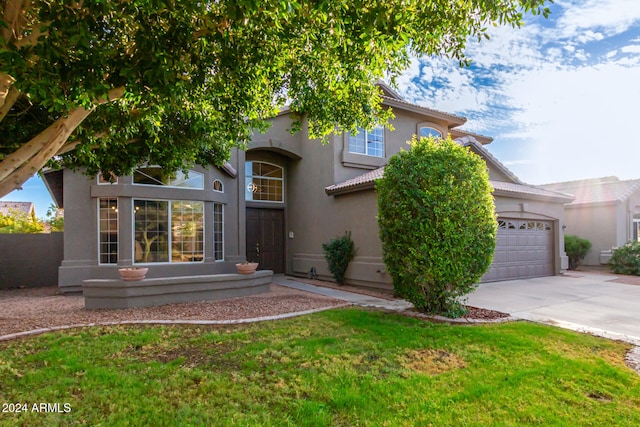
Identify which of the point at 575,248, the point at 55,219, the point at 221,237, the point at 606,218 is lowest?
the point at 575,248

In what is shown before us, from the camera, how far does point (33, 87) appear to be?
396 cm

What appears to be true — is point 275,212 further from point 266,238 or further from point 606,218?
point 606,218

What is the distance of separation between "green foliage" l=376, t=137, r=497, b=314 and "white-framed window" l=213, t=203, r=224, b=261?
7044 millimetres

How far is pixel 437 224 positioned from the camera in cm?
700

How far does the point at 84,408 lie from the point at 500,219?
1304 cm

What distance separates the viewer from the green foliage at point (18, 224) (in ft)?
55.2

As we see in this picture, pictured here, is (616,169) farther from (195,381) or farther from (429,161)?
(195,381)

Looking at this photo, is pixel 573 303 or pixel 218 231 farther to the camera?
pixel 218 231

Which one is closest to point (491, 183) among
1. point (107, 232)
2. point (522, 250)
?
point (522, 250)

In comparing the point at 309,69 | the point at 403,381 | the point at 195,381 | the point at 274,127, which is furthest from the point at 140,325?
the point at 274,127

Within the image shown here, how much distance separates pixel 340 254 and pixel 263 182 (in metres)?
5.34

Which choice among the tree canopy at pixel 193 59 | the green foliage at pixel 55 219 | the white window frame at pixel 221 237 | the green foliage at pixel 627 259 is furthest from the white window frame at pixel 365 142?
the green foliage at pixel 55 219

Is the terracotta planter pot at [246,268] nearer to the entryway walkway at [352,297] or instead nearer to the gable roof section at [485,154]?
the entryway walkway at [352,297]

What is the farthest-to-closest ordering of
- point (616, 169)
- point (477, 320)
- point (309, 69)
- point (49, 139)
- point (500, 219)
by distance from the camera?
point (616, 169) → point (500, 219) → point (477, 320) → point (309, 69) → point (49, 139)
